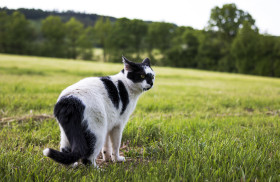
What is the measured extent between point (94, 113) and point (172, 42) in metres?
46.4

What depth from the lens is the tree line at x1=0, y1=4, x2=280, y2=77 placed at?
3456cm

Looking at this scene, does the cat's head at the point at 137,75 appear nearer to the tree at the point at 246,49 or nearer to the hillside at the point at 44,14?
the hillside at the point at 44,14

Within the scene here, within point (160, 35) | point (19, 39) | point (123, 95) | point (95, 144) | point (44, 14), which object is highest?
point (160, 35)

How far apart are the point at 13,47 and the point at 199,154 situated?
A: 48.5 meters

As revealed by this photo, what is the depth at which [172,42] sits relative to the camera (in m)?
46.7

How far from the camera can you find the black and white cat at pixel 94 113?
6.99ft

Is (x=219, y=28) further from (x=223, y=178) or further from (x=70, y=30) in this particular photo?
(x=223, y=178)

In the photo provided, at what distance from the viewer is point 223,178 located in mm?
2094

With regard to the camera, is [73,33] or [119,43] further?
[73,33]

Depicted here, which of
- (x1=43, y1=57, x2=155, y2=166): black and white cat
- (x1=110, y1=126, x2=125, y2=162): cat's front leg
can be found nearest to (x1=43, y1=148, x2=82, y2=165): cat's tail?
(x1=43, y1=57, x2=155, y2=166): black and white cat

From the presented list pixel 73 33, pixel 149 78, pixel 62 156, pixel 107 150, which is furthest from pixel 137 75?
pixel 73 33

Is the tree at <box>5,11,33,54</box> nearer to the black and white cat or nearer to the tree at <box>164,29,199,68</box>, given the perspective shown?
the tree at <box>164,29,199,68</box>

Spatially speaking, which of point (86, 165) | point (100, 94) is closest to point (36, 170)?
point (86, 165)

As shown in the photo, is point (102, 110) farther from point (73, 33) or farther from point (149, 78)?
point (73, 33)
